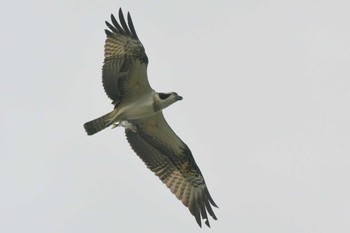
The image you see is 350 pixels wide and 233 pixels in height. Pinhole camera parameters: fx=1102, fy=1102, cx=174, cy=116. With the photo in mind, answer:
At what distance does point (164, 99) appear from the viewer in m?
22.7

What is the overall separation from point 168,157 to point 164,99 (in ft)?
5.85

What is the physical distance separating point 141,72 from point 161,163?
2.31m

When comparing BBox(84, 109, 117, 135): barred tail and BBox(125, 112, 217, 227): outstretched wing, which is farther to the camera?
BBox(125, 112, 217, 227): outstretched wing

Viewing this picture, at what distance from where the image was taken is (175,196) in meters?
23.6

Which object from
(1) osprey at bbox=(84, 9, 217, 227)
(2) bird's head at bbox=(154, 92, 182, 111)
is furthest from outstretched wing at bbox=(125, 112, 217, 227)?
(2) bird's head at bbox=(154, 92, 182, 111)

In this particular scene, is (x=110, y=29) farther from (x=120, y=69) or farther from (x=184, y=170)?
(x=184, y=170)

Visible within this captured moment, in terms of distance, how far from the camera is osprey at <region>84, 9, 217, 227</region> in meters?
22.7

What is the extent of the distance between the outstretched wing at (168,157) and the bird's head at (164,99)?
2.37 ft

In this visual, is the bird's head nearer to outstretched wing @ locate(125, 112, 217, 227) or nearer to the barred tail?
outstretched wing @ locate(125, 112, 217, 227)

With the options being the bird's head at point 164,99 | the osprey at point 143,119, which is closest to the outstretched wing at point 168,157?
the osprey at point 143,119

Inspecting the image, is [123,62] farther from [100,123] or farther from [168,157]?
[168,157]

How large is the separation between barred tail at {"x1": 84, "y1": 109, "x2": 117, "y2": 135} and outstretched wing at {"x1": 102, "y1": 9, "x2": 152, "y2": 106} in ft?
1.50

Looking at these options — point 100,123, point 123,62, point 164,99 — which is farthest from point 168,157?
point 123,62


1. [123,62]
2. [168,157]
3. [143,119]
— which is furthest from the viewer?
[168,157]
